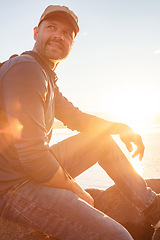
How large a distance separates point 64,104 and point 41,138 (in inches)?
59.0

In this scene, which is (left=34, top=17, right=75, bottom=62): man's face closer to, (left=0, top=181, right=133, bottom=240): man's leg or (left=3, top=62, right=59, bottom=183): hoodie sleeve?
(left=3, top=62, right=59, bottom=183): hoodie sleeve

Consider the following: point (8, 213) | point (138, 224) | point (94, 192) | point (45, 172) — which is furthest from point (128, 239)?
point (94, 192)

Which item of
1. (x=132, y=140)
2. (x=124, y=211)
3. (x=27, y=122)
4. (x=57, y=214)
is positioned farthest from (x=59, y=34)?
(x=124, y=211)

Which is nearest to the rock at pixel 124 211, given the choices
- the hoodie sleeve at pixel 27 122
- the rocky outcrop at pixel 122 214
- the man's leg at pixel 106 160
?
the rocky outcrop at pixel 122 214

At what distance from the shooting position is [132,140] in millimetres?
2982

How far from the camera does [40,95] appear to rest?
2012mm

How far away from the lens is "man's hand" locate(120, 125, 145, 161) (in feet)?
9.62

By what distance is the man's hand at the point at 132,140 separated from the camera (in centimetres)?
293

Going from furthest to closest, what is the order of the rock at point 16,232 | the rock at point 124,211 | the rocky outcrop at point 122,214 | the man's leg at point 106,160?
1. the rock at point 124,211
2. the rocky outcrop at point 122,214
3. the man's leg at point 106,160
4. the rock at point 16,232

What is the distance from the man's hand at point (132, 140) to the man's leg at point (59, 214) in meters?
1.09

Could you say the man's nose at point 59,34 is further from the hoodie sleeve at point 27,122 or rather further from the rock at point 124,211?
the rock at point 124,211

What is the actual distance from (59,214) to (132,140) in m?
1.34

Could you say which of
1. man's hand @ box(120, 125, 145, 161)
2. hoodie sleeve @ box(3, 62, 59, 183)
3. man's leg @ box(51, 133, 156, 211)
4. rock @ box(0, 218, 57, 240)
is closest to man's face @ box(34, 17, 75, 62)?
hoodie sleeve @ box(3, 62, 59, 183)

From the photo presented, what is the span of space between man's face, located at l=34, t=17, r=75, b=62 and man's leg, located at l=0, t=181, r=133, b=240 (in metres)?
1.22
